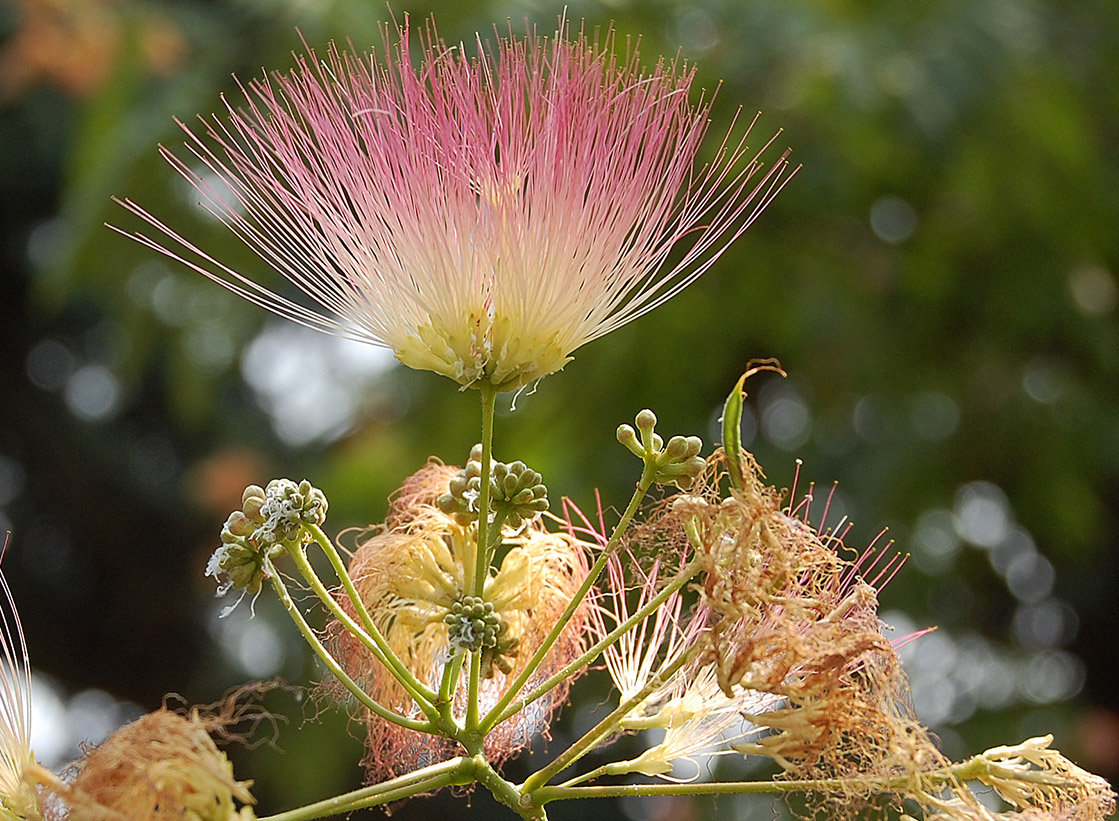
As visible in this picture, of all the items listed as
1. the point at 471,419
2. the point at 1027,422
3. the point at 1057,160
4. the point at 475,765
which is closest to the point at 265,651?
the point at 471,419

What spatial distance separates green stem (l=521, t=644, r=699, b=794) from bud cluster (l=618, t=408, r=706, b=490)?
240 millimetres

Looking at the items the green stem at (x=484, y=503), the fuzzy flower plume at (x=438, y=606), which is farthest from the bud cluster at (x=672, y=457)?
the fuzzy flower plume at (x=438, y=606)

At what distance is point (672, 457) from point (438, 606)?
20.3 inches

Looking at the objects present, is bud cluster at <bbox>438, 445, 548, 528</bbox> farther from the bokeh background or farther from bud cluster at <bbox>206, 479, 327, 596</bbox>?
the bokeh background

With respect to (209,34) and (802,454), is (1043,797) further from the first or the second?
(209,34)

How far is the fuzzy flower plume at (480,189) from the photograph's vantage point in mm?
1947

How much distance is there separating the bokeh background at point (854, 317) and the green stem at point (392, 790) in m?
3.65

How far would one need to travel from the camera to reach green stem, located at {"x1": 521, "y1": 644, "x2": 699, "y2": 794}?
178cm

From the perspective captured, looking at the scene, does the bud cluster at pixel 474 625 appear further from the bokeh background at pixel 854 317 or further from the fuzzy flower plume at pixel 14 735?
the bokeh background at pixel 854 317

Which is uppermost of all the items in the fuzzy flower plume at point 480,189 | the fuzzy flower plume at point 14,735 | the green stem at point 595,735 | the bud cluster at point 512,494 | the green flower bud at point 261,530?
the fuzzy flower plume at point 480,189

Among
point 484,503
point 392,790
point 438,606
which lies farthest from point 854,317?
point 392,790

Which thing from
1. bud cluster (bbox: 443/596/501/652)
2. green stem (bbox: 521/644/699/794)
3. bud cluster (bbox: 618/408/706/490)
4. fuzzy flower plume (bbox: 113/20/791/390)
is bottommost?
green stem (bbox: 521/644/699/794)

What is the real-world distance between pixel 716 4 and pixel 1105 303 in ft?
9.55

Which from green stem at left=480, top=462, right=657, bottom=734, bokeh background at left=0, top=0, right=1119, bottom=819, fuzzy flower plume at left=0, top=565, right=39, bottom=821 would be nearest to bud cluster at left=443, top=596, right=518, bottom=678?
green stem at left=480, top=462, right=657, bottom=734
